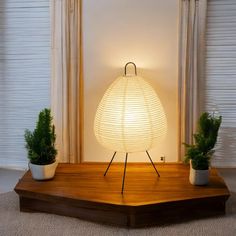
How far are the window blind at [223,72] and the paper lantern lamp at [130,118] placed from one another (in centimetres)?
59

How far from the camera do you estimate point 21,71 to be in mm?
3129

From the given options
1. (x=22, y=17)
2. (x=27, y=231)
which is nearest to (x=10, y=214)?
(x=27, y=231)

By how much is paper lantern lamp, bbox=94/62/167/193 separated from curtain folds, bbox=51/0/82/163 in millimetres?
417

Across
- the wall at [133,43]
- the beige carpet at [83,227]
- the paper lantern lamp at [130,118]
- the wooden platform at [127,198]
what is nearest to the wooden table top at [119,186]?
the wooden platform at [127,198]

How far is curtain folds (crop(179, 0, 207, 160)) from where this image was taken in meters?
2.88

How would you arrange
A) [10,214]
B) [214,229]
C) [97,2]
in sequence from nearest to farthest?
[214,229], [10,214], [97,2]

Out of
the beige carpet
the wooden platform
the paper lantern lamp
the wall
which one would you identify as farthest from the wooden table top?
the wall

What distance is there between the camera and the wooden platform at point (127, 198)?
2.45m

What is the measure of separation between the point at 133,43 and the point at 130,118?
0.66 m

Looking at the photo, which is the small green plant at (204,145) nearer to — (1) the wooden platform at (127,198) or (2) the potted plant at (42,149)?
(1) the wooden platform at (127,198)

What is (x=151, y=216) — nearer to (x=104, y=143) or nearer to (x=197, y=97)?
(x=104, y=143)

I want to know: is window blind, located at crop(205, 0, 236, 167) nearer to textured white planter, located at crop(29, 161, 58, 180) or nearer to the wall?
the wall

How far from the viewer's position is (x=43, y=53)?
3078mm

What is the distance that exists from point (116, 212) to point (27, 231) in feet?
1.70
